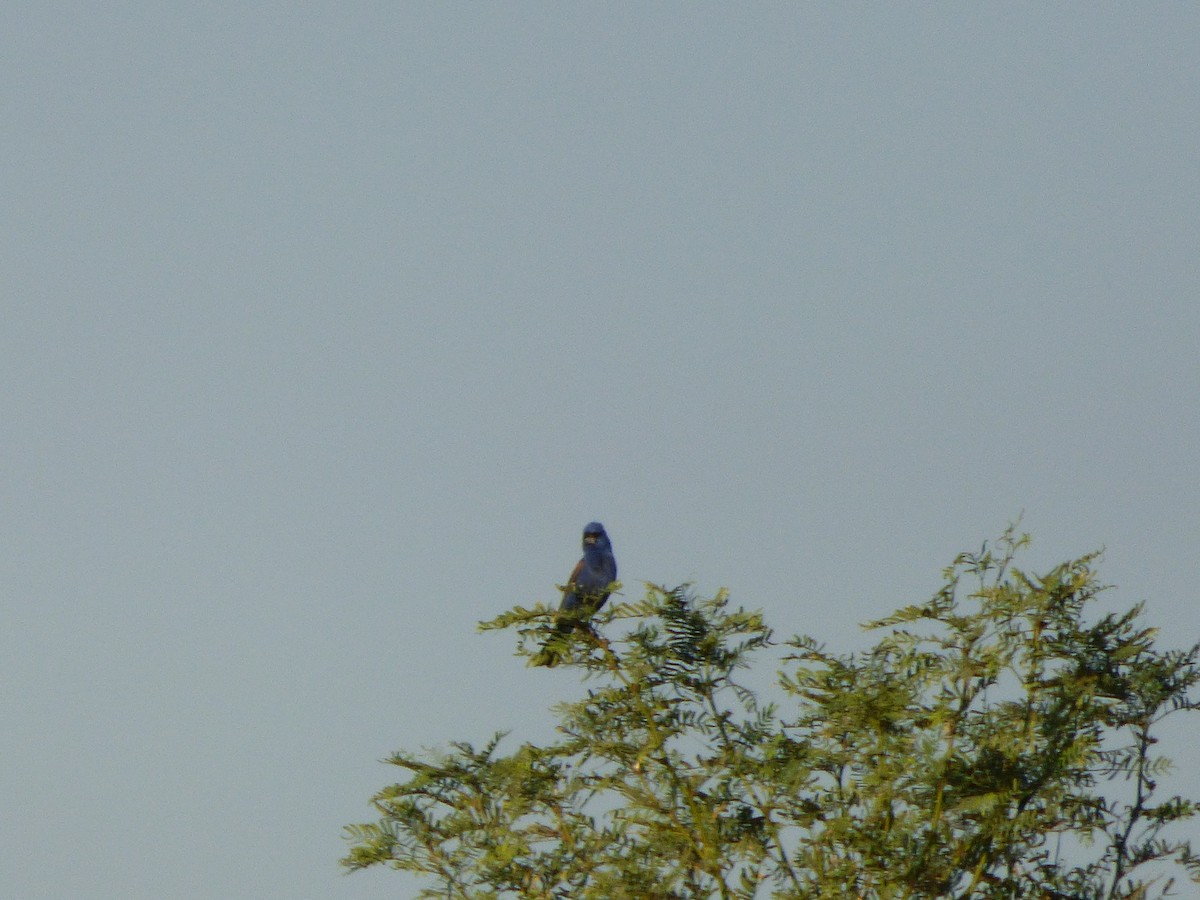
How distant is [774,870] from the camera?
29.8 ft

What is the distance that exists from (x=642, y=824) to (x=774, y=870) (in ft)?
2.63

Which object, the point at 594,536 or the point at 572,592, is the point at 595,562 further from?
the point at 572,592

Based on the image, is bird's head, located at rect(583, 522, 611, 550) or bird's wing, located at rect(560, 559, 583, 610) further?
bird's head, located at rect(583, 522, 611, 550)

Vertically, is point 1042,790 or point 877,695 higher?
point 877,695

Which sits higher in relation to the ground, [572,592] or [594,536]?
[594,536]

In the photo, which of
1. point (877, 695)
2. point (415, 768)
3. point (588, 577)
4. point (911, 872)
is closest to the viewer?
point (911, 872)

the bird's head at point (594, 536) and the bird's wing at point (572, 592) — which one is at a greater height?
the bird's head at point (594, 536)

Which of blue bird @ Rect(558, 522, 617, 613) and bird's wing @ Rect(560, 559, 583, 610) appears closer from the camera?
bird's wing @ Rect(560, 559, 583, 610)

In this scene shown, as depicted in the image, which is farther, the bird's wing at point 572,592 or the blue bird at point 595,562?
the blue bird at point 595,562

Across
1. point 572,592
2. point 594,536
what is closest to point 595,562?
point 594,536

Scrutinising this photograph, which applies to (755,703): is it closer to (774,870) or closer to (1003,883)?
(774,870)

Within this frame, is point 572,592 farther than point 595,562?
No

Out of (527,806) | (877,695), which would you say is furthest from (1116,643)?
(527,806)

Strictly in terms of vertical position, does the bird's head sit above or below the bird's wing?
above
